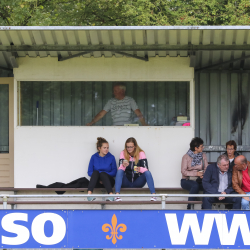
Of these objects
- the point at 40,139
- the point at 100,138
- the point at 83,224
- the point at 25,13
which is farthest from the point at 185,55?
the point at 25,13

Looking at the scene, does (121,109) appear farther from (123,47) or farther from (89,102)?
(123,47)

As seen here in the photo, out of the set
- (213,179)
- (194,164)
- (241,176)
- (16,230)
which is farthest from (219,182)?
(16,230)

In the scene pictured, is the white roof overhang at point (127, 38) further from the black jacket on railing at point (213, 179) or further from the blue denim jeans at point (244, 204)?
the blue denim jeans at point (244, 204)

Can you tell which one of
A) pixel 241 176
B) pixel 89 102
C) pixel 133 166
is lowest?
pixel 241 176

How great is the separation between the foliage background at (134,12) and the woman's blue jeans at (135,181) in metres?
8.39

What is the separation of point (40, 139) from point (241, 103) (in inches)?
162

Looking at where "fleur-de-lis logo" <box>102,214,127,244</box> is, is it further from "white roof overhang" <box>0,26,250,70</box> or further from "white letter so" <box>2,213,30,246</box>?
"white roof overhang" <box>0,26,250,70</box>

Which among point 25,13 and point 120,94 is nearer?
point 120,94

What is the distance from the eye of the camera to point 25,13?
12.3m

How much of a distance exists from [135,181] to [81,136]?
1.33 m

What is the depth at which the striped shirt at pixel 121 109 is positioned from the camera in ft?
21.7

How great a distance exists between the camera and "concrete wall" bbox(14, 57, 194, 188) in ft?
21.5

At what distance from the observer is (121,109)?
6.61 metres

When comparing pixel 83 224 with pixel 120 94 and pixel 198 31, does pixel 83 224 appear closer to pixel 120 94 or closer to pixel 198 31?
pixel 120 94
